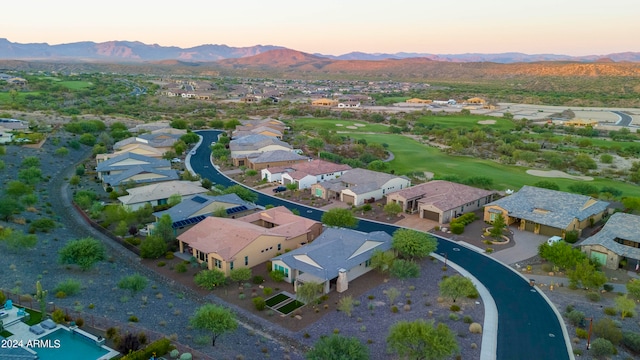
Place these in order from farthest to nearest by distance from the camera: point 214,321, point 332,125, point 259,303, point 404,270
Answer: point 332,125
point 404,270
point 259,303
point 214,321

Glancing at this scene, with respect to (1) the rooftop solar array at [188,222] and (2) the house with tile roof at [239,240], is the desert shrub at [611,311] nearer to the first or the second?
(2) the house with tile roof at [239,240]

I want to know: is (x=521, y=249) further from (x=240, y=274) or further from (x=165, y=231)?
(x=165, y=231)

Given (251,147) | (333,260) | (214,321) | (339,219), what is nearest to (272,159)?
(251,147)

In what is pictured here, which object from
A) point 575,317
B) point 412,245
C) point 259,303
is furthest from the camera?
point 412,245

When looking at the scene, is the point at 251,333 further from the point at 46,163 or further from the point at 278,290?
the point at 46,163

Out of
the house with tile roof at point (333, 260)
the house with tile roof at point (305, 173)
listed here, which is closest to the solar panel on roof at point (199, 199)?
the house with tile roof at point (333, 260)

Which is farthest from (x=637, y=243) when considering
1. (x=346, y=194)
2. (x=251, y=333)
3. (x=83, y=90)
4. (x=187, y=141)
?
(x=83, y=90)
